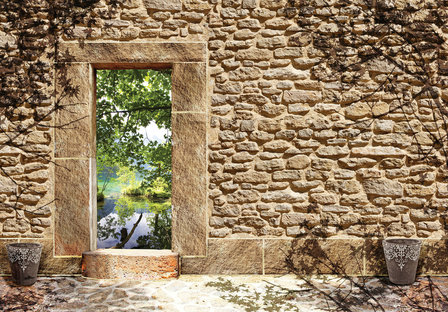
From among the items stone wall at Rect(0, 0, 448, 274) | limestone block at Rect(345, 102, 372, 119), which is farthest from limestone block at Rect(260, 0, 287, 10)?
limestone block at Rect(345, 102, 372, 119)

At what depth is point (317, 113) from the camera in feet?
12.3

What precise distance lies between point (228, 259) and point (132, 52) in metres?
2.53

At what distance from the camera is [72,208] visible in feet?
12.3

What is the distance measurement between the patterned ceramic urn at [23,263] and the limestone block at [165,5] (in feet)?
9.43

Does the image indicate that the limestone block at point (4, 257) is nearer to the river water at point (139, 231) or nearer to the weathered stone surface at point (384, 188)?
the river water at point (139, 231)

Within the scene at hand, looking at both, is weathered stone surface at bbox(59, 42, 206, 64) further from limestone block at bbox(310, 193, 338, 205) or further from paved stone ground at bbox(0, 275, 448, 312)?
paved stone ground at bbox(0, 275, 448, 312)

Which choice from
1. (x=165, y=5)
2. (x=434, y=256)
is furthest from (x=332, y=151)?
(x=165, y=5)

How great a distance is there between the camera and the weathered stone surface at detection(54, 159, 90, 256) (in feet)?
12.3

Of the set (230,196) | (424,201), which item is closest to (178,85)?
(230,196)

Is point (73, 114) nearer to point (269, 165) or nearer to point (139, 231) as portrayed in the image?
point (269, 165)

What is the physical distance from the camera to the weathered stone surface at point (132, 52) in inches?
146

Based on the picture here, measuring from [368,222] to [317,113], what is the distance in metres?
1.33

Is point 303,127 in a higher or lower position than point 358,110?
lower

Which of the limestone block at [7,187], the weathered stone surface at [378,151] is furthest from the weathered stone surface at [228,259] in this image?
the limestone block at [7,187]
